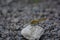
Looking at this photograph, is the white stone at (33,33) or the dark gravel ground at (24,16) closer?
the white stone at (33,33)

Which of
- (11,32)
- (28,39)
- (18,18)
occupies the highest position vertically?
(18,18)

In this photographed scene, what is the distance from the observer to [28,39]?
2.34 metres

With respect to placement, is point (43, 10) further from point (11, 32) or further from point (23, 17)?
point (11, 32)

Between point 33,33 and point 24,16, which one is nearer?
point 33,33

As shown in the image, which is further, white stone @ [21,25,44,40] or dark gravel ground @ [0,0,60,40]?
dark gravel ground @ [0,0,60,40]

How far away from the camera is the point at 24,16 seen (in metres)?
3.48

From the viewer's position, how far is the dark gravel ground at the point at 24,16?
2436 mm

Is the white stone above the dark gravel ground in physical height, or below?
below

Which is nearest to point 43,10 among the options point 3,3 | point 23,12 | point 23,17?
point 23,12

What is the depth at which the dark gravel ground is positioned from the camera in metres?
2.44

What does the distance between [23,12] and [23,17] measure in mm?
421

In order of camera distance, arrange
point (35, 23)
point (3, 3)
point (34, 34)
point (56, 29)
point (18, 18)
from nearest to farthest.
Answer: point (34, 34) < point (56, 29) < point (35, 23) < point (18, 18) < point (3, 3)

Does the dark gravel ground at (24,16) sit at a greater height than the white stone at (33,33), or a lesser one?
greater

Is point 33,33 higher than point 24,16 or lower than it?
lower
